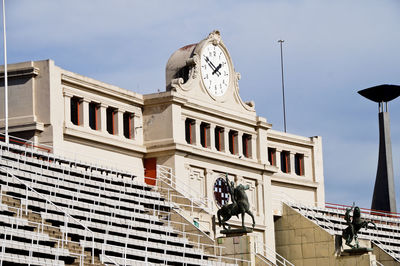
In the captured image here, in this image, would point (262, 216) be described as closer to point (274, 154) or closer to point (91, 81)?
point (274, 154)

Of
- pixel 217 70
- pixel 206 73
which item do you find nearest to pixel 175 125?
pixel 206 73

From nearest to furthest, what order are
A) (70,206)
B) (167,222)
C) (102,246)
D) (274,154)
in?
(102,246)
(70,206)
(167,222)
(274,154)

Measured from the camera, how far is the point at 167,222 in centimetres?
5041

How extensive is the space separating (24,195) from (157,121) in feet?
55.0

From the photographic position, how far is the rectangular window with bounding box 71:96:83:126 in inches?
2149

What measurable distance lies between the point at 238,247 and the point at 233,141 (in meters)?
14.0

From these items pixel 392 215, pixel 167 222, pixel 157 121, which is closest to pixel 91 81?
pixel 157 121

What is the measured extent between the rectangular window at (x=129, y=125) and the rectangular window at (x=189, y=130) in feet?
9.73

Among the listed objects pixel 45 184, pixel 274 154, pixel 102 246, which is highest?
pixel 274 154

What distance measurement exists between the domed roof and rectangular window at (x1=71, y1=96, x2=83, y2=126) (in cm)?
598

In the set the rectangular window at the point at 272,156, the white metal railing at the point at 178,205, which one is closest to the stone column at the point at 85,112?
the white metal railing at the point at 178,205

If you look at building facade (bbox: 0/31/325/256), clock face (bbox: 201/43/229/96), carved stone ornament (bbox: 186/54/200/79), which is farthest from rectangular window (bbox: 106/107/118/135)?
clock face (bbox: 201/43/229/96)

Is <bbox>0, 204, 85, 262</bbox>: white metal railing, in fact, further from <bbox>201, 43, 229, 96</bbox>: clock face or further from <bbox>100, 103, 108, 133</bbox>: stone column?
<bbox>201, 43, 229, 96</bbox>: clock face

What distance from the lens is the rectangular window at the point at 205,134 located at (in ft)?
197
